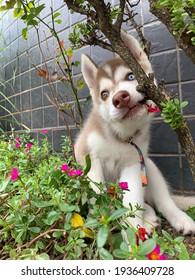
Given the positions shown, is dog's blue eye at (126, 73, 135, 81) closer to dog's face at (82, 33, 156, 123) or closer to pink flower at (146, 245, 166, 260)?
dog's face at (82, 33, 156, 123)

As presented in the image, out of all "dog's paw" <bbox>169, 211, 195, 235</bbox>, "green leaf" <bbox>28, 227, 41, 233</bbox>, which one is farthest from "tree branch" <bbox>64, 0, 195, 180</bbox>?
"green leaf" <bbox>28, 227, 41, 233</bbox>

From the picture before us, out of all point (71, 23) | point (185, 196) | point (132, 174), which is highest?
point (71, 23)

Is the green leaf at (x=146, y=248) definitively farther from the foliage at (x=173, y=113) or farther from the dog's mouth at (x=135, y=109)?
the dog's mouth at (x=135, y=109)

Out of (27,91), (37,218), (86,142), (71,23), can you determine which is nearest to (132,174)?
(86,142)

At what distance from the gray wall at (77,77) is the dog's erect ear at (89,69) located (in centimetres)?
59

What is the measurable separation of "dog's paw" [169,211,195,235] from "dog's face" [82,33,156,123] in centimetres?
55

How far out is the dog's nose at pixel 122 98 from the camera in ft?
4.96

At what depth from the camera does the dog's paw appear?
4.81 feet

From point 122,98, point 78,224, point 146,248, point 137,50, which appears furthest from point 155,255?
point 137,50
